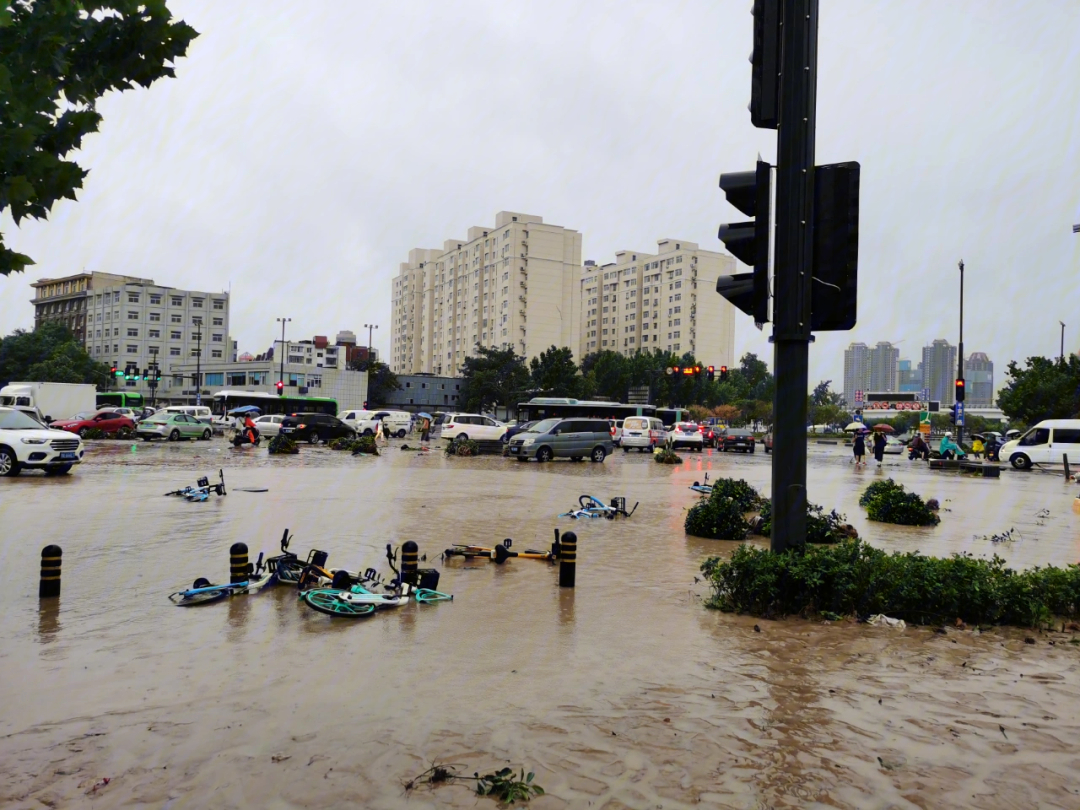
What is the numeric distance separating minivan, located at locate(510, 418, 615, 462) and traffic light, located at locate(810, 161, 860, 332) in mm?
26433

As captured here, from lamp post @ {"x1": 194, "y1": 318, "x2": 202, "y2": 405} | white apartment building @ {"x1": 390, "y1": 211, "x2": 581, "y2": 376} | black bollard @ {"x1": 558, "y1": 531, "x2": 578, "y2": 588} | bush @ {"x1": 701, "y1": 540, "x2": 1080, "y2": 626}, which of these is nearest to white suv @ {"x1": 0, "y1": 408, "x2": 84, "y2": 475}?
black bollard @ {"x1": 558, "y1": 531, "x2": 578, "y2": 588}

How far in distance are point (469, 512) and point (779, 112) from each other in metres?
10.4

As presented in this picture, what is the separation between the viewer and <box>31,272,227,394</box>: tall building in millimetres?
108688

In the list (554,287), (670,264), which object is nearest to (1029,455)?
(554,287)

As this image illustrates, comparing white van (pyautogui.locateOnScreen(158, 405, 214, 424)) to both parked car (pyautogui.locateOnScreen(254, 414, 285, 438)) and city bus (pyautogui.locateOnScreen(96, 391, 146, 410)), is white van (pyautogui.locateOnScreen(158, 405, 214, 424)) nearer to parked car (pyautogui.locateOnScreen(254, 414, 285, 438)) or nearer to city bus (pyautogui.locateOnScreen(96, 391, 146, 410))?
parked car (pyautogui.locateOnScreen(254, 414, 285, 438))

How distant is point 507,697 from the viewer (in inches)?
204

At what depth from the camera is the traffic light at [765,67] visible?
20.5ft

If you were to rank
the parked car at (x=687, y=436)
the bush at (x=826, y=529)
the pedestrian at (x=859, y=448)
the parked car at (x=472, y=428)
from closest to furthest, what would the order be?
1. the bush at (x=826, y=529)
2. the pedestrian at (x=859, y=448)
3. the parked car at (x=472, y=428)
4. the parked car at (x=687, y=436)

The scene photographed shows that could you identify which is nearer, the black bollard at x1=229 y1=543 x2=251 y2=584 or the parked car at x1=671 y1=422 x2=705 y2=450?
the black bollard at x1=229 y1=543 x2=251 y2=584

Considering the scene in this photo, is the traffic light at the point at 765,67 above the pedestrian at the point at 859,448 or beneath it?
above

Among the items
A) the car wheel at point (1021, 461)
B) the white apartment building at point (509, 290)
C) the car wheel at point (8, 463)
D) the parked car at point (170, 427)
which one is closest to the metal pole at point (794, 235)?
the car wheel at point (8, 463)

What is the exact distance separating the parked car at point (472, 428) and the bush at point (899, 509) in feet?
82.3

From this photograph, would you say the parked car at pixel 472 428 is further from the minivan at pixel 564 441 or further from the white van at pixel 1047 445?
the white van at pixel 1047 445

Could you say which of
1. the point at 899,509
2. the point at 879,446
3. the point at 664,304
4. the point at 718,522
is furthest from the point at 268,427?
the point at 664,304
